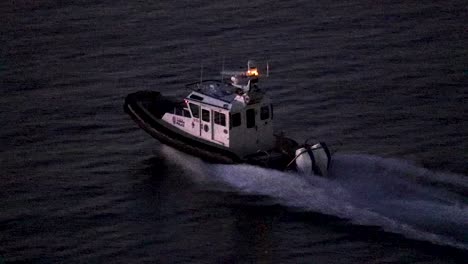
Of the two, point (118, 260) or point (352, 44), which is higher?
point (352, 44)

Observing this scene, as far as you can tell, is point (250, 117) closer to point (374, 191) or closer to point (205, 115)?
point (205, 115)

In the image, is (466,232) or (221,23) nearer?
(466,232)

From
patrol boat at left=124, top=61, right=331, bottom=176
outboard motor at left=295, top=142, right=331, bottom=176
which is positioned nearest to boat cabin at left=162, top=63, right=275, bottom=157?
patrol boat at left=124, top=61, right=331, bottom=176

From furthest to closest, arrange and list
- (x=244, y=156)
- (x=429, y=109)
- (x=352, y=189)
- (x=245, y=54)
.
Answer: (x=245, y=54)
(x=429, y=109)
(x=244, y=156)
(x=352, y=189)

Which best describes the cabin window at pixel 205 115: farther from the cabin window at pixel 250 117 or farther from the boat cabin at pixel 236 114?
the cabin window at pixel 250 117

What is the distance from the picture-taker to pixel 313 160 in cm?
3441

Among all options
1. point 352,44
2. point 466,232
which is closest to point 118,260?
point 466,232

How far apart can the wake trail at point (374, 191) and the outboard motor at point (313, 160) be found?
0.27 meters

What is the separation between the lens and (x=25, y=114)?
4375 centimetres

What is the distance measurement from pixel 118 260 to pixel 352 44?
24.4m

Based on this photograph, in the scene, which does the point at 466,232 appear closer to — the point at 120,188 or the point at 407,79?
Answer: the point at 120,188

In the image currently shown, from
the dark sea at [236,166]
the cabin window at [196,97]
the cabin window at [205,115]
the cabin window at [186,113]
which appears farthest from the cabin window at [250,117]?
the cabin window at [186,113]

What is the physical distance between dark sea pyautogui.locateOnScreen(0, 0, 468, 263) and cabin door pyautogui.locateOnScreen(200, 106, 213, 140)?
1.14 metres

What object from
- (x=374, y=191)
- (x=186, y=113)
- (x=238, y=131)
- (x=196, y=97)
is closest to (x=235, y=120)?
(x=238, y=131)
